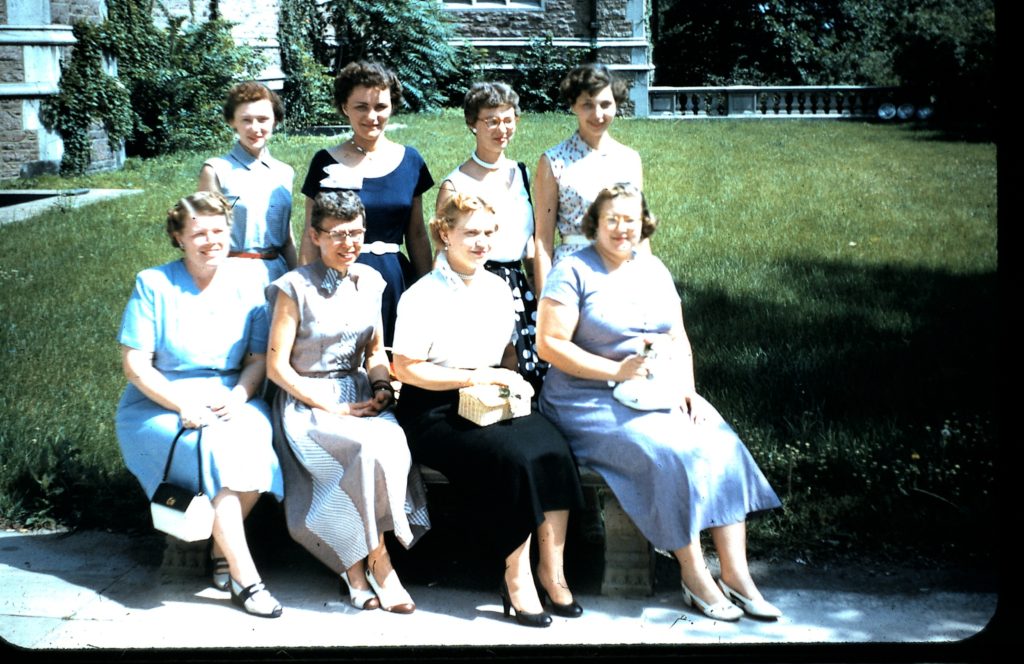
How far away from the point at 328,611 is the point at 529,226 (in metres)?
1.91

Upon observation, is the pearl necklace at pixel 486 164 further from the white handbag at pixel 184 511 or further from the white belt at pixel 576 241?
the white handbag at pixel 184 511

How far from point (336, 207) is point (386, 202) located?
0.73 meters

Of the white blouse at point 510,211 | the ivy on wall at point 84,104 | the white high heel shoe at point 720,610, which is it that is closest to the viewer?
the white high heel shoe at point 720,610

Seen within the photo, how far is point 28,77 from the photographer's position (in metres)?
14.0

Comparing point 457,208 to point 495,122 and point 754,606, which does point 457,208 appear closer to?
point 495,122

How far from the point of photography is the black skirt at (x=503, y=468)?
149 inches

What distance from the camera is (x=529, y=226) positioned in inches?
189

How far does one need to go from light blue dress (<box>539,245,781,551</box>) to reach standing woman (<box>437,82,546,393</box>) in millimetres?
482

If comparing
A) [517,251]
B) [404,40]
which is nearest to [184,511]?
[517,251]

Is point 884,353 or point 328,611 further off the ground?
point 884,353

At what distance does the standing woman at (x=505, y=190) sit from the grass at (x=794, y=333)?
4.22 feet

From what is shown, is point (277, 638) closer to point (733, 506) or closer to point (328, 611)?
point (328, 611)

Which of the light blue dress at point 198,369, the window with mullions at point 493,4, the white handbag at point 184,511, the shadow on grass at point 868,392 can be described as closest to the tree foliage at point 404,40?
the window with mullions at point 493,4

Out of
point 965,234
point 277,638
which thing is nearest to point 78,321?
point 277,638
